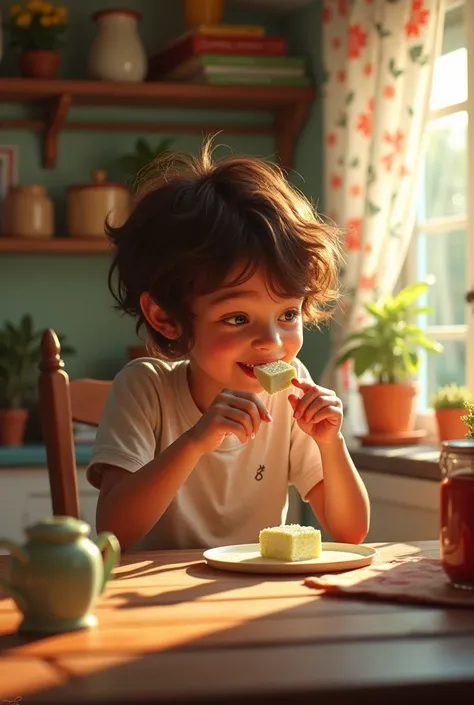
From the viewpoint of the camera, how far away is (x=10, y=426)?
3441 millimetres

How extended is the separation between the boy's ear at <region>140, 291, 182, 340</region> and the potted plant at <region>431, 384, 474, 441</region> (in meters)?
1.30

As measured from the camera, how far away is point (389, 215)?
10.7 ft

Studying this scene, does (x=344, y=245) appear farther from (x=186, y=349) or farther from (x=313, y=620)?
(x=313, y=620)

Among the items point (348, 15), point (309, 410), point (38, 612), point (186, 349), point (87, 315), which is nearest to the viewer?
point (38, 612)

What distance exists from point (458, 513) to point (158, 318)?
77cm

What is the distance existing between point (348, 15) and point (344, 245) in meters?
0.70

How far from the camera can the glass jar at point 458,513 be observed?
3.78 feet

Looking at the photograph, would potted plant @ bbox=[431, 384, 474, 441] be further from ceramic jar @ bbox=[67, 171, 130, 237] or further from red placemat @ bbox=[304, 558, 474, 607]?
red placemat @ bbox=[304, 558, 474, 607]

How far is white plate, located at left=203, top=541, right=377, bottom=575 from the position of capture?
4.30ft

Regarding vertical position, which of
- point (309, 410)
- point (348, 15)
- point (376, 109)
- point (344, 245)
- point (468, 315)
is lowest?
point (309, 410)

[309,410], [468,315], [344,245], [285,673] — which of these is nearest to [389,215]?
[344,245]

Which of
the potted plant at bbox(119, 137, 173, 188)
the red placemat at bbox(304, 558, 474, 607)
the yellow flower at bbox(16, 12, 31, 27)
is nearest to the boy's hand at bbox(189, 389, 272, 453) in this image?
the red placemat at bbox(304, 558, 474, 607)

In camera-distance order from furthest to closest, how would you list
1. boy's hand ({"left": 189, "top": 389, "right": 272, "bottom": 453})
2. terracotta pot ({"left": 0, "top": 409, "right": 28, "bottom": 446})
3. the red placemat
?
terracotta pot ({"left": 0, "top": 409, "right": 28, "bottom": 446}), boy's hand ({"left": 189, "top": 389, "right": 272, "bottom": 453}), the red placemat

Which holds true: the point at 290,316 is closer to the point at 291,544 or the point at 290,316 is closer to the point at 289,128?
the point at 291,544
